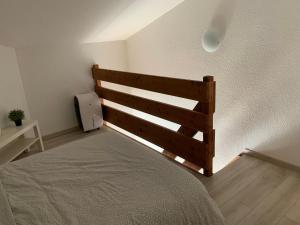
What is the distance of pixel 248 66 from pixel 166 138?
1097 mm

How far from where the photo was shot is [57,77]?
3.19 metres

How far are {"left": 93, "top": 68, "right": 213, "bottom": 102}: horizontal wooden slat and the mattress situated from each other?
73 centimetres

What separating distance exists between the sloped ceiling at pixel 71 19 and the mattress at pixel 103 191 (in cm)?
129

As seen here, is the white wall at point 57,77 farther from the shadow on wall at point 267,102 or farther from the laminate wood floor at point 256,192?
the laminate wood floor at point 256,192

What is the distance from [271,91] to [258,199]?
1002 millimetres

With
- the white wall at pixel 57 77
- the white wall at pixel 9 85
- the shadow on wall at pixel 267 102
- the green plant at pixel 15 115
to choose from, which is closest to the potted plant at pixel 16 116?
the green plant at pixel 15 115

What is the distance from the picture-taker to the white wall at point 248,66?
6.91 feet

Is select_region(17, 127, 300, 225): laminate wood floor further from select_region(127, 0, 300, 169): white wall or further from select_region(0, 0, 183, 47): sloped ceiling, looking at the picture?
select_region(0, 0, 183, 47): sloped ceiling

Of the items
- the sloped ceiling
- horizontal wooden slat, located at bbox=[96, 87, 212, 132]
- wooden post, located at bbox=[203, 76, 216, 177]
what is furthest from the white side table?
wooden post, located at bbox=[203, 76, 216, 177]

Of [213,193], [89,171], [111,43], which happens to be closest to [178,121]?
[213,193]

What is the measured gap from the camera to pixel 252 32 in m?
2.32

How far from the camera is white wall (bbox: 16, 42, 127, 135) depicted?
2980 millimetres

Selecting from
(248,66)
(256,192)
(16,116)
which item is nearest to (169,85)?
(248,66)

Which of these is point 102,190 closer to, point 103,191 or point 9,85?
point 103,191
